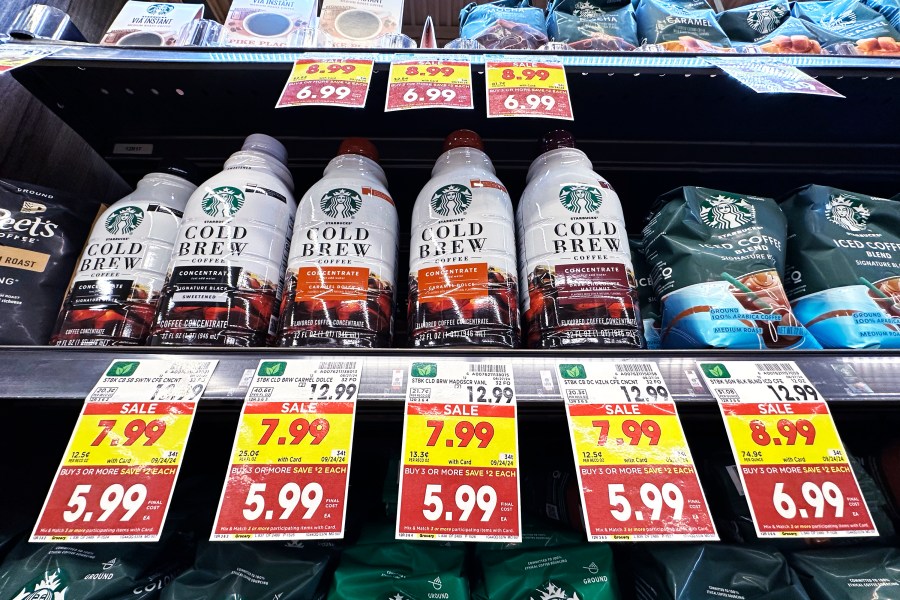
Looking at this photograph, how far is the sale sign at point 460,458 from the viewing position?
502 mm

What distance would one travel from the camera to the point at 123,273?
787 millimetres

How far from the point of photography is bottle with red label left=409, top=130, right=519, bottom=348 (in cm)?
70

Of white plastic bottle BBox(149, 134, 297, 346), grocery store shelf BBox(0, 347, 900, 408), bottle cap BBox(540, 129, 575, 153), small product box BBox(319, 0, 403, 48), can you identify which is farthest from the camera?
small product box BBox(319, 0, 403, 48)

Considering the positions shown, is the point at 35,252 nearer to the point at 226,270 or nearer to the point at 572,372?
the point at 226,270

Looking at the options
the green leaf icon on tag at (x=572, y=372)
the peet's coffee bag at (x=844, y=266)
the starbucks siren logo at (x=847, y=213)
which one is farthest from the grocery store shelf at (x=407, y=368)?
the starbucks siren logo at (x=847, y=213)

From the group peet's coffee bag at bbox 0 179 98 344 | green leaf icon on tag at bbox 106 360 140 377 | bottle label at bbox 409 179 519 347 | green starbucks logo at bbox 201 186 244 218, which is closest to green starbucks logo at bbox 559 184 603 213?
bottle label at bbox 409 179 519 347

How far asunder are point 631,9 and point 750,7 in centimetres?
38

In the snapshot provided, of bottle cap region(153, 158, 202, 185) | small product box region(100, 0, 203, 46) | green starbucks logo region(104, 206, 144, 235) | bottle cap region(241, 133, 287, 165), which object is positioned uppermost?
small product box region(100, 0, 203, 46)

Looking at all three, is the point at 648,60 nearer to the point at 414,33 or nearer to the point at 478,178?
the point at 478,178

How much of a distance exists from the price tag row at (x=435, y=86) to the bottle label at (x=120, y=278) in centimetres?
33

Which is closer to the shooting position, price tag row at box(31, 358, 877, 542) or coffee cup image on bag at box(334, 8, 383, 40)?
price tag row at box(31, 358, 877, 542)

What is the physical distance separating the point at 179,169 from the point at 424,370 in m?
0.74

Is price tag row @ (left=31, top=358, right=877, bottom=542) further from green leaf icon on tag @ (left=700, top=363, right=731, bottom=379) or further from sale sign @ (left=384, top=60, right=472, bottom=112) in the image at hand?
sale sign @ (left=384, top=60, right=472, bottom=112)

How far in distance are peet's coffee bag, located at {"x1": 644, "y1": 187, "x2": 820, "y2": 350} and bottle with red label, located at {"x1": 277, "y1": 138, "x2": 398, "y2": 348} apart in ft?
1.63
